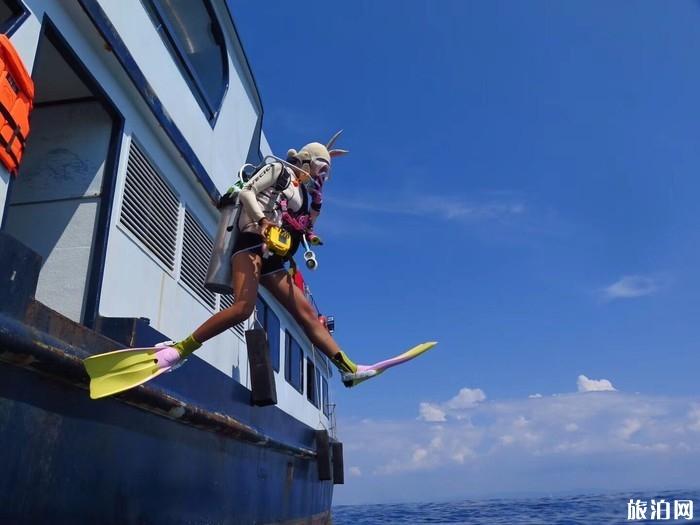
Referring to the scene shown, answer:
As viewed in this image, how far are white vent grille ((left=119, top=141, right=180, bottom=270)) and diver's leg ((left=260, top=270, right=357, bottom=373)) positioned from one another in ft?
3.50

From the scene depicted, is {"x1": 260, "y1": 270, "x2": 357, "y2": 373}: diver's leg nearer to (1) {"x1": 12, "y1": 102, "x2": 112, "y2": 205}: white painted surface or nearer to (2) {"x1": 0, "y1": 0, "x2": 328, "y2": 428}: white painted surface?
(2) {"x1": 0, "y1": 0, "x2": 328, "y2": 428}: white painted surface

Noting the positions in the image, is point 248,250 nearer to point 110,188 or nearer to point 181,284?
point 110,188

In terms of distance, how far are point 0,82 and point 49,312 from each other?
98cm

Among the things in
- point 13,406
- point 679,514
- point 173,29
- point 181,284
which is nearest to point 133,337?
point 13,406

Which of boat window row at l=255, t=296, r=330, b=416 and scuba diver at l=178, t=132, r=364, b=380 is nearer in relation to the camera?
scuba diver at l=178, t=132, r=364, b=380

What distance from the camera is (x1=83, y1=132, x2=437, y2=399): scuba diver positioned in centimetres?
259

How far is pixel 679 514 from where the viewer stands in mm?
6691

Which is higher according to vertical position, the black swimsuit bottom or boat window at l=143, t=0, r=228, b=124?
boat window at l=143, t=0, r=228, b=124

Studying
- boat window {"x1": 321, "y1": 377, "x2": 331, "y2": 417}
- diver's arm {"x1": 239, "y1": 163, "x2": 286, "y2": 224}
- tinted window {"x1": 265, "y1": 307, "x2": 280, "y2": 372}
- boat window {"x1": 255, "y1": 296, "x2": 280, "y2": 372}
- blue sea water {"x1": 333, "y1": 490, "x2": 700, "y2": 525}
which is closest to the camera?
diver's arm {"x1": 239, "y1": 163, "x2": 286, "y2": 224}

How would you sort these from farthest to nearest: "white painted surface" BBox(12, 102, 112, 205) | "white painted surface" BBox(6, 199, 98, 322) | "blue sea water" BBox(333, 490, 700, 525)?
"blue sea water" BBox(333, 490, 700, 525) < "white painted surface" BBox(12, 102, 112, 205) < "white painted surface" BBox(6, 199, 98, 322)

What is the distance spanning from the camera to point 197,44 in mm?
4938

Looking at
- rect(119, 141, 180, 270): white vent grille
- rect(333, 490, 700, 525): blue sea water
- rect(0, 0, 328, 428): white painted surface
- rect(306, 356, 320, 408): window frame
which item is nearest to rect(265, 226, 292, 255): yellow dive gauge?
rect(0, 0, 328, 428): white painted surface

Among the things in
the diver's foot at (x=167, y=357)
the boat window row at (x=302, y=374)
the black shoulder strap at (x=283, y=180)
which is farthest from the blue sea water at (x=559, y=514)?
the diver's foot at (x=167, y=357)
